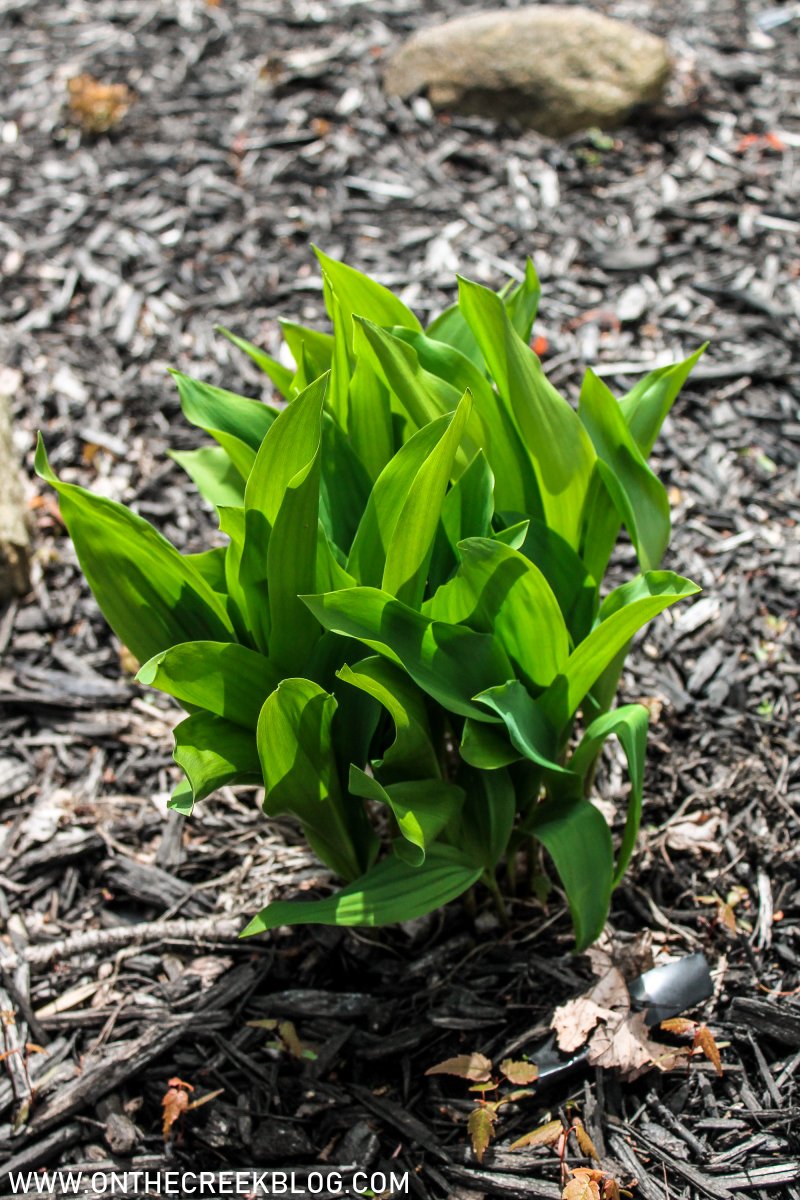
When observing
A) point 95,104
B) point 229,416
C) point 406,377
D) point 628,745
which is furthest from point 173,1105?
point 95,104

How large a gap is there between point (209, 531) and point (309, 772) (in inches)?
65.1

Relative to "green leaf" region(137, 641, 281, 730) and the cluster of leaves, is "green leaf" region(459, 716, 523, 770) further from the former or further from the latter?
the cluster of leaves

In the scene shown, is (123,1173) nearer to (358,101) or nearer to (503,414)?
(503,414)

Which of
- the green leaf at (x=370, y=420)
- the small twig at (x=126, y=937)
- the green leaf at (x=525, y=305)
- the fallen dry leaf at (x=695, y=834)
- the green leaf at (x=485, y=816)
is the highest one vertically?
the green leaf at (x=525, y=305)

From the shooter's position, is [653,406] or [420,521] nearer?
[420,521]

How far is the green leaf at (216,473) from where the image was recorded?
235 cm

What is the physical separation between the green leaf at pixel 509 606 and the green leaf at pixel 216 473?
663mm

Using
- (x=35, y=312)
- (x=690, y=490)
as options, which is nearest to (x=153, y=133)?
(x=35, y=312)

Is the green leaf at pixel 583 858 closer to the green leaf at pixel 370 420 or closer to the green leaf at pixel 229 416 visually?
the green leaf at pixel 370 420

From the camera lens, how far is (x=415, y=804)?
191cm

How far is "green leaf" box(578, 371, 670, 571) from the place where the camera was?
6.80 feet

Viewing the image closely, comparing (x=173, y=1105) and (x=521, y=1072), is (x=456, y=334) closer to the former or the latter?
(x=521, y=1072)

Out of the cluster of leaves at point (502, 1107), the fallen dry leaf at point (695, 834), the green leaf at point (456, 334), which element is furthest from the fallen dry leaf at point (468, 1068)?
the green leaf at point (456, 334)

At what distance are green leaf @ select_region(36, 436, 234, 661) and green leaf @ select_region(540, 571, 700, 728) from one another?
2.10 feet
